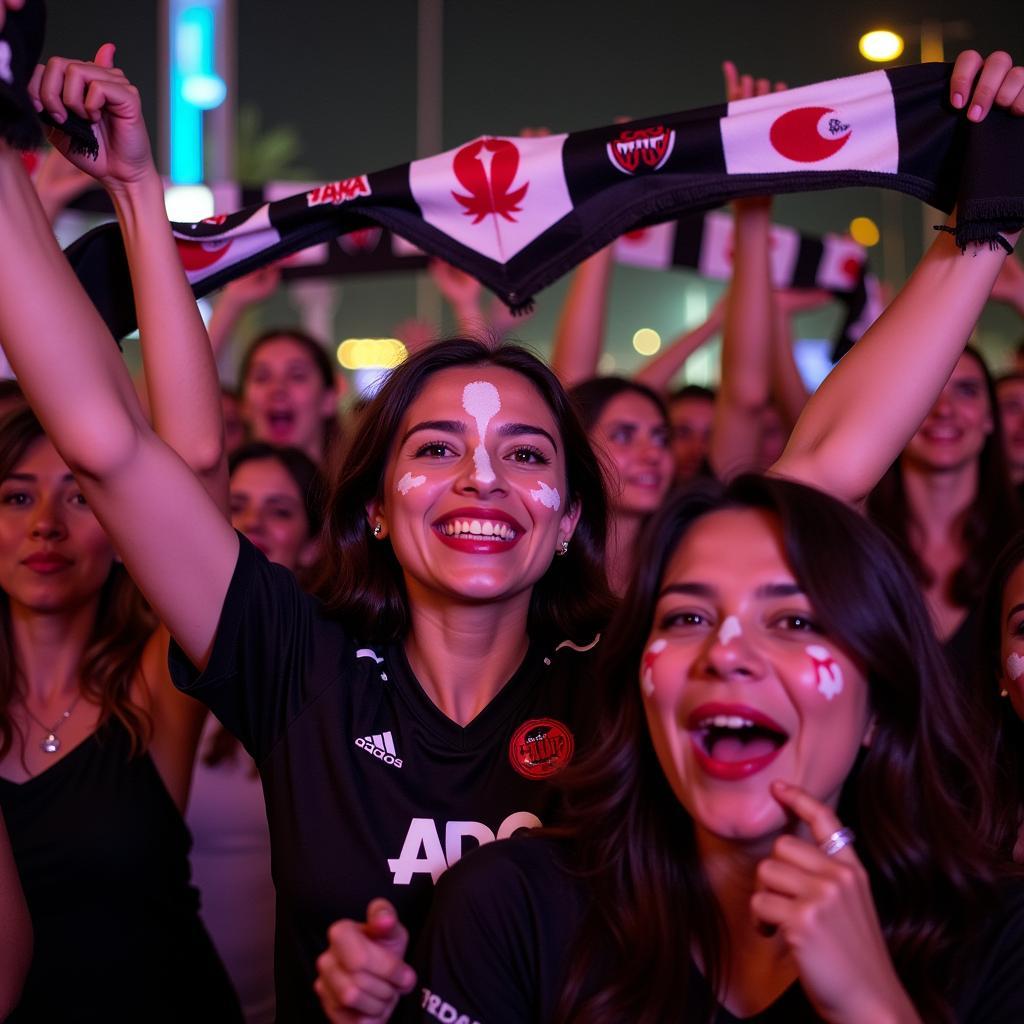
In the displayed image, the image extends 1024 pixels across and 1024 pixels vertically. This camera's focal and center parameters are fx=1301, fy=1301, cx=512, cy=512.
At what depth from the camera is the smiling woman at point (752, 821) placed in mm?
1483

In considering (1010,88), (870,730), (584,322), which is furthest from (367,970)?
(584,322)

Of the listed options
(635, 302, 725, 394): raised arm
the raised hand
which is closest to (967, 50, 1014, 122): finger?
the raised hand

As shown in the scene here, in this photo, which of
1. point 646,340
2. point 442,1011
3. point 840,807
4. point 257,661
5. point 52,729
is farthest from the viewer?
point 646,340

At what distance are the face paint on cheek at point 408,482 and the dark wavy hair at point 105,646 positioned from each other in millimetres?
685

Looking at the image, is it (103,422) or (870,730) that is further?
(103,422)

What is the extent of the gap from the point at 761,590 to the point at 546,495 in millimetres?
638

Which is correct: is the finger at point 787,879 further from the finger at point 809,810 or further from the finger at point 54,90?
the finger at point 54,90

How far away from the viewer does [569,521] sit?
90.6 inches

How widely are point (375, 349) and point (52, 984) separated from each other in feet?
27.4

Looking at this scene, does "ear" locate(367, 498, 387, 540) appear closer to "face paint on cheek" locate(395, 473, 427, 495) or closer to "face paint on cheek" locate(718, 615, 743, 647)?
"face paint on cheek" locate(395, 473, 427, 495)

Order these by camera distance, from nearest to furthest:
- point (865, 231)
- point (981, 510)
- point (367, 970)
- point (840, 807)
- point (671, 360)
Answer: point (367, 970) → point (840, 807) → point (981, 510) → point (671, 360) → point (865, 231)

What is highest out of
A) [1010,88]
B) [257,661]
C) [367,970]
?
[1010,88]

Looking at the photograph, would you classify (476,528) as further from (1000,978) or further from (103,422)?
(1000,978)

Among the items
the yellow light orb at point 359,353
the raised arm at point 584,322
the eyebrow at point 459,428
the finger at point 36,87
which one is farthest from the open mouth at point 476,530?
the yellow light orb at point 359,353
